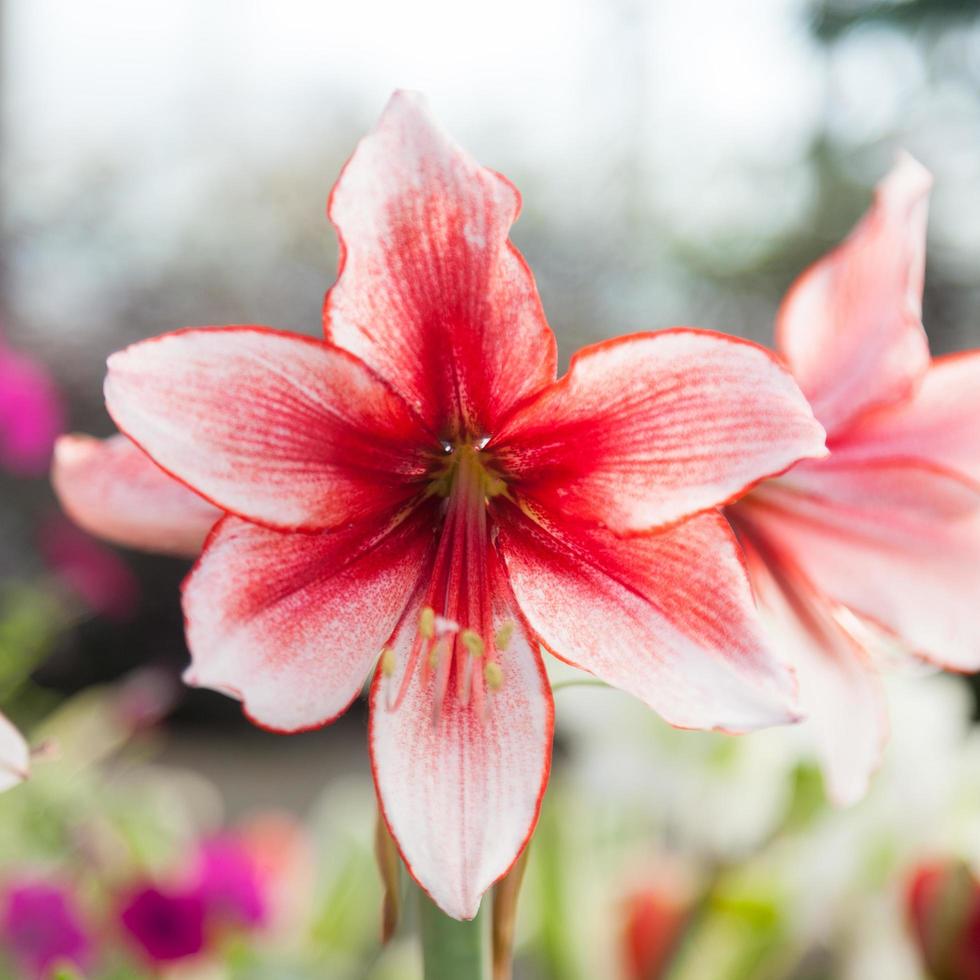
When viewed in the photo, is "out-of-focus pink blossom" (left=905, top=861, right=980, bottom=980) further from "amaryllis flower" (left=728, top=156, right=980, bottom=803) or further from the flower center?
the flower center

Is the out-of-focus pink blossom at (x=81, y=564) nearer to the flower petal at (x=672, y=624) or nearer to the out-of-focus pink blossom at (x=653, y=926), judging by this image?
the out-of-focus pink blossom at (x=653, y=926)

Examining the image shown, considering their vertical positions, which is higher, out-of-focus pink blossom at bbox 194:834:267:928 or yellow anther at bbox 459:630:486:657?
yellow anther at bbox 459:630:486:657

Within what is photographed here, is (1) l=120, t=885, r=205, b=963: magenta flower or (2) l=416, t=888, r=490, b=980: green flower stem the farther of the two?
(1) l=120, t=885, r=205, b=963: magenta flower

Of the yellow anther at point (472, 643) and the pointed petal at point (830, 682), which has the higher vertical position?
the yellow anther at point (472, 643)

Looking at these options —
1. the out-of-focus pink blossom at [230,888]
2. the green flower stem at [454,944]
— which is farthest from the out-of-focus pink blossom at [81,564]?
the green flower stem at [454,944]

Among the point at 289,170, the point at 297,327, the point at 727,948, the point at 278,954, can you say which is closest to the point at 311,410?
the point at 278,954

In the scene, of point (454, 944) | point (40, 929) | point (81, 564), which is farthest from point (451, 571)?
point (81, 564)

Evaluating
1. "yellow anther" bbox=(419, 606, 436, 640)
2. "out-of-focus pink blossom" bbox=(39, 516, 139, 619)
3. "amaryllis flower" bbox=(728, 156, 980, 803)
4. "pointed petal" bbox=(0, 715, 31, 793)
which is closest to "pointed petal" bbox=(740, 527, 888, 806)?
"amaryllis flower" bbox=(728, 156, 980, 803)
